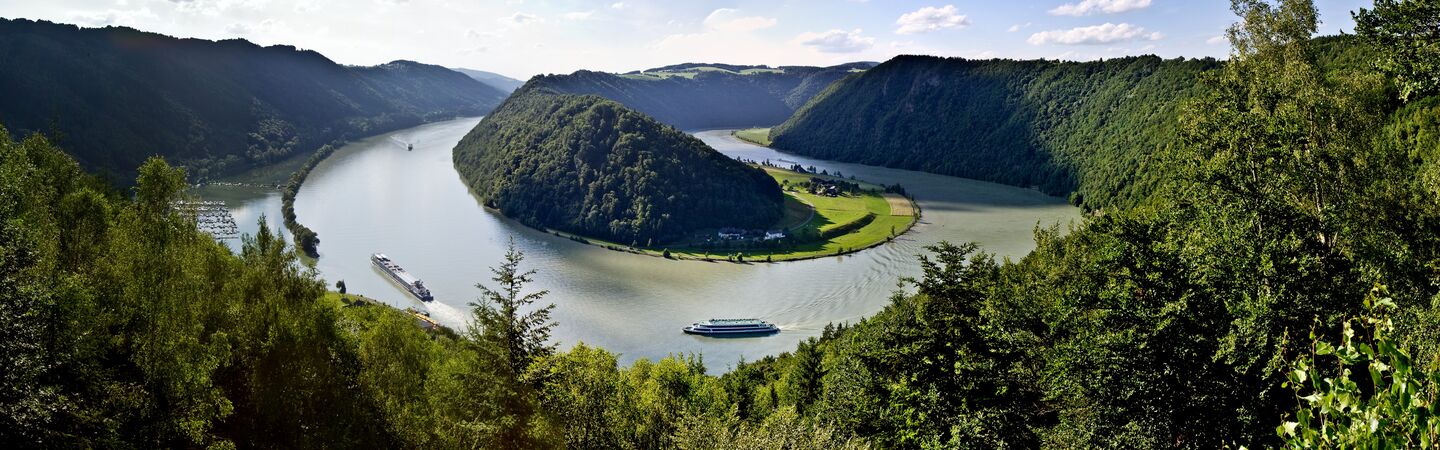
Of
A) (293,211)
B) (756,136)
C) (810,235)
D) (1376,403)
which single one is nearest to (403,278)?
(293,211)

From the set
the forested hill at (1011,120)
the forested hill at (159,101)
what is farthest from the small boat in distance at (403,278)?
the forested hill at (1011,120)

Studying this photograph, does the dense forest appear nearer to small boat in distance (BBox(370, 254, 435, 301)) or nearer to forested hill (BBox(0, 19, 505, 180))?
small boat in distance (BBox(370, 254, 435, 301))

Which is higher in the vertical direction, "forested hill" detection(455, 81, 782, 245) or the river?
"forested hill" detection(455, 81, 782, 245)

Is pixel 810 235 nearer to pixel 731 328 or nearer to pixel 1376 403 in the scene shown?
pixel 731 328

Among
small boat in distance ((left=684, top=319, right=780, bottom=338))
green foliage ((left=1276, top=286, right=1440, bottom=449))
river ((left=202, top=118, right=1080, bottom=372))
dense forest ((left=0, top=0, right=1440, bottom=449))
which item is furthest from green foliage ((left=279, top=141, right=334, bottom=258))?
green foliage ((left=1276, top=286, right=1440, bottom=449))

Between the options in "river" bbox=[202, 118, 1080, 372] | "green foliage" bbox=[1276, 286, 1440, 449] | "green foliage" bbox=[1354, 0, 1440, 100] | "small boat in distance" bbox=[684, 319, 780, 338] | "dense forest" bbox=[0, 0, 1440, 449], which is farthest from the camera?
"river" bbox=[202, 118, 1080, 372]

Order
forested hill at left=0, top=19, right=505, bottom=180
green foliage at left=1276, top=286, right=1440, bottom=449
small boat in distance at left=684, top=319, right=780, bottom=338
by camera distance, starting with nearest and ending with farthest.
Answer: green foliage at left=1276, top=286, right=1440, bottom=449, small boat in distance at left=684, top=319, right=780, bottom=338, forested hill at left=0, top=19, right=505, bottom=180
